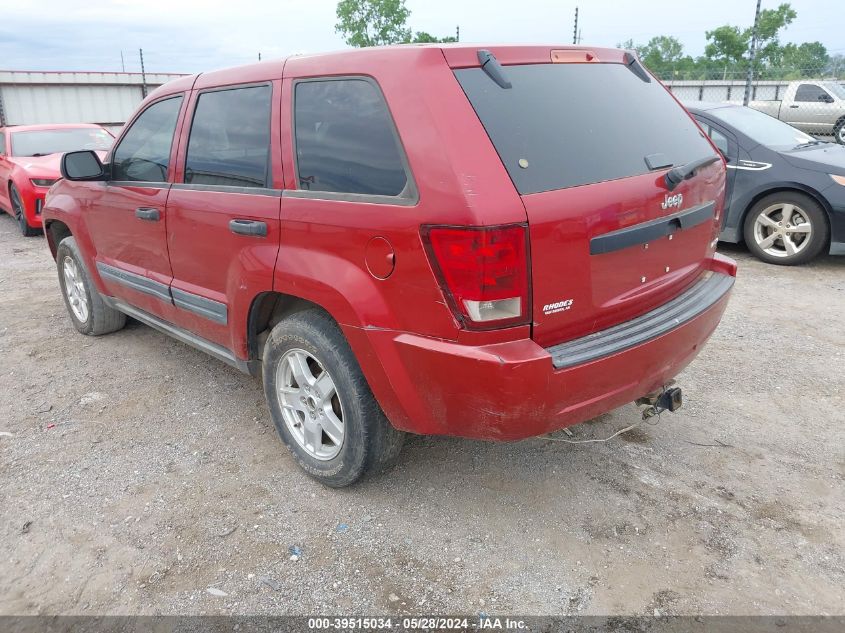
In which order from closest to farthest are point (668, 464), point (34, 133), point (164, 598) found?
point (164, 598) < point (668, 464) < point (34, 133)

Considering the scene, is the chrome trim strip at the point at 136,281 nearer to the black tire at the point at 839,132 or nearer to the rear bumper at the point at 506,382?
the rear bumper at the point at 506,382

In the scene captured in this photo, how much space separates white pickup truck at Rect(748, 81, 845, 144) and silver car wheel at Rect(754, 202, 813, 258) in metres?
11.3

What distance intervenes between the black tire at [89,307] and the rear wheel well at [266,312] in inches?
82.4

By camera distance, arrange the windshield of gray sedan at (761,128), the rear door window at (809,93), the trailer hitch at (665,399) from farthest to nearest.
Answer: the rear door window at (809,93), the windshield of gray sedan at (761,128), the trailer hitch at (665,399)

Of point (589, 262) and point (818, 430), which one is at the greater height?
point (589, 262)

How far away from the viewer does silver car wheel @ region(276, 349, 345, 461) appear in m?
2.93

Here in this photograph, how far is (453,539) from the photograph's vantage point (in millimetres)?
2721

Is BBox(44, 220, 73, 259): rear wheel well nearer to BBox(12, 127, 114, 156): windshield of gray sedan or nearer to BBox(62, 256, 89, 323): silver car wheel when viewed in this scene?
BBox(62, 256, 89, 323): silver car wheel

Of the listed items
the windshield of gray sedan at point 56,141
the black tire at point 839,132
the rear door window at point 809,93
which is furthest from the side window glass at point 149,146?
the rear door window at point 809,93

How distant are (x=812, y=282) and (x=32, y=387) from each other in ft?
21.1

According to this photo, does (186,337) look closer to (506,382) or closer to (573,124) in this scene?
(506,382)

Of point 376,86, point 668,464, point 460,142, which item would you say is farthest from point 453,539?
point 376,86

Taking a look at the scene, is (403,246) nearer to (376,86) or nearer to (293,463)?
(376,86)

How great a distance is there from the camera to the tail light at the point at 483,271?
7.19 ft
